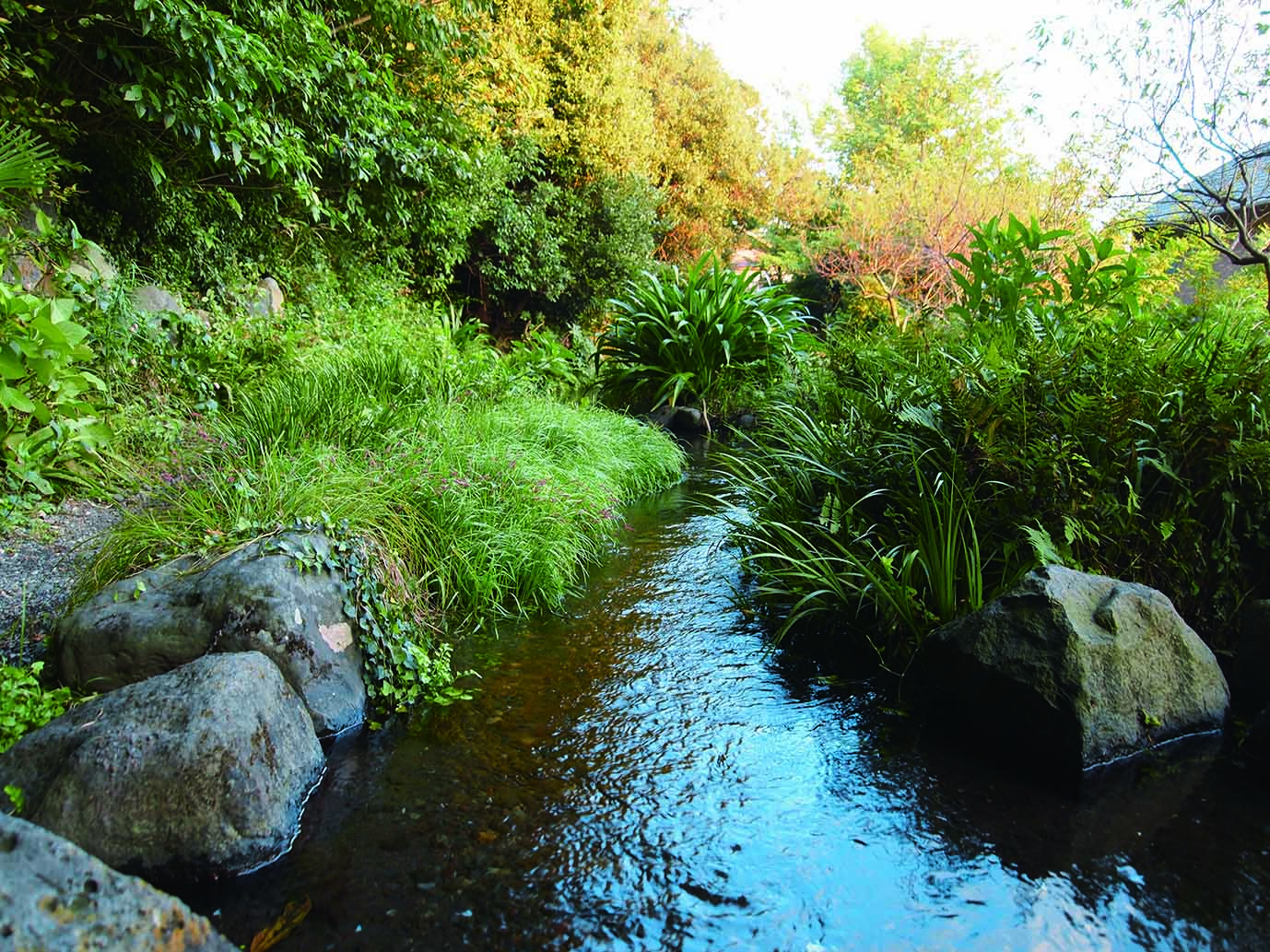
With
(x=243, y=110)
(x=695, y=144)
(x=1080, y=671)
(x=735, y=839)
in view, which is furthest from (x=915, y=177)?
Answer: (x=735, y=839)

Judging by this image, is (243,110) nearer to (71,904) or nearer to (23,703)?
(23,703)

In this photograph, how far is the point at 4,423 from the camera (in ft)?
12.0

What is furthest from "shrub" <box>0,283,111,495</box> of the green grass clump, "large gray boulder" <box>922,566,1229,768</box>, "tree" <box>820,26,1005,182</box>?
"tree" <box>820,26,1005,182</box>

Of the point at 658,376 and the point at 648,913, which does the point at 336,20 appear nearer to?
the point at 658,376

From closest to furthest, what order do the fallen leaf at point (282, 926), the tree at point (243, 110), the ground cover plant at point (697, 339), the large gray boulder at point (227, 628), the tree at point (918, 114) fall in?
the fallen leaf at point (282, 926) → the large gray boulder at point (227, 628) → the tree at point (243, 110) → the ground cover plant at point (697, 339) → the tree at point (918, 114)

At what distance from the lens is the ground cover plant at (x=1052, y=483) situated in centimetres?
287

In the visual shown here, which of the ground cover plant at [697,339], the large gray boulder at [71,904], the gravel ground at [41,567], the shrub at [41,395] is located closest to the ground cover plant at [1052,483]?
the large gray boulder at [71,904]

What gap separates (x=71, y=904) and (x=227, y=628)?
1391 mm

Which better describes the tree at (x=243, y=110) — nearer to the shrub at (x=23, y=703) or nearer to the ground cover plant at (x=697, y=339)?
the ground cover plant at (x=697, y=339)

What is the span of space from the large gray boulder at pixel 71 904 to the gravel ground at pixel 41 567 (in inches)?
65.8

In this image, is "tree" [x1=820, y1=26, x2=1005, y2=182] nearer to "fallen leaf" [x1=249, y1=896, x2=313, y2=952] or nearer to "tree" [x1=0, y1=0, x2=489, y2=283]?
"tree" [x1=0, y1=0, x2=489, y2=283]

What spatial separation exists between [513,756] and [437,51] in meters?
7.38

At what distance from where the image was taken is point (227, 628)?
254 cm

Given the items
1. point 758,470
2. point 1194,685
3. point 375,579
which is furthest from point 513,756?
point 758,470
